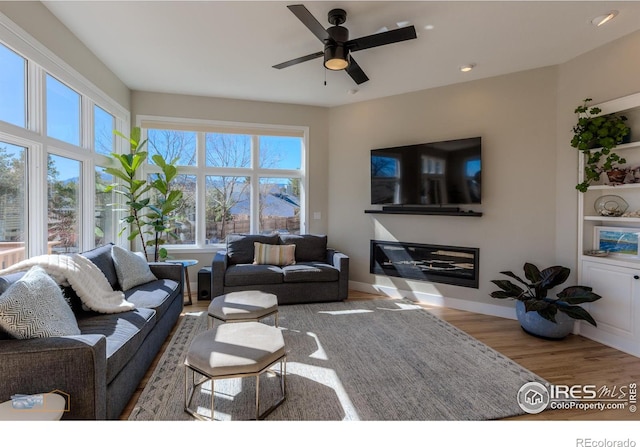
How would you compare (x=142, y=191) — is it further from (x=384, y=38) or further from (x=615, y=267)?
(x=615, y=267)

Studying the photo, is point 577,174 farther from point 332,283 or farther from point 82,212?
point 82,212

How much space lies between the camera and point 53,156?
274 cm

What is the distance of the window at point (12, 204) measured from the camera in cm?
220

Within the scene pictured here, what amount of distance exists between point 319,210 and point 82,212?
3090mm

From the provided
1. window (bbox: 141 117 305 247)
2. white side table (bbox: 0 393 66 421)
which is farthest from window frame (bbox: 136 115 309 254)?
white side table (bbox: 0 393 66 421)

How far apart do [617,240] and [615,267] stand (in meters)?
0.30

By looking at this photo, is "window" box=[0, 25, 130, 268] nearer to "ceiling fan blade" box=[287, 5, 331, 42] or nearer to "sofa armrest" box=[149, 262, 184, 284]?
"sofa armrest" box=[149, 262, 184, 284]

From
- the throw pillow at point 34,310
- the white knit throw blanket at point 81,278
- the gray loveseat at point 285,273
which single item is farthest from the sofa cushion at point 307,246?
the throw pillow at point 34,310

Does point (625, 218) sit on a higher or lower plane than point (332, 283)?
higher

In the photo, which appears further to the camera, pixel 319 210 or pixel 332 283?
pixel 319 210

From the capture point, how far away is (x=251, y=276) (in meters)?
3.76

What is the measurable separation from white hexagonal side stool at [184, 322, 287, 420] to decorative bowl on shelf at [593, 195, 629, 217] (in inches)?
130

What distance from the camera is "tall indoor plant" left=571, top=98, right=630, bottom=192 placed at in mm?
2746

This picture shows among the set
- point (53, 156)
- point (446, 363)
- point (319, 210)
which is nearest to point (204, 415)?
point (446, 363)
